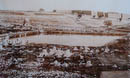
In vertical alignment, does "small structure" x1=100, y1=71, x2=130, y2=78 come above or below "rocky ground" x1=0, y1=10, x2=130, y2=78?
below

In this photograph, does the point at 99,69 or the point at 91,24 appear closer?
the point at 99,69

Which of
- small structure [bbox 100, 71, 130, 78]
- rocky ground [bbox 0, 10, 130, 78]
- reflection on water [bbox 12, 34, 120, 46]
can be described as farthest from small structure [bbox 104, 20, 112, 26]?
small structure [bbox 100, 71, 130, 78]

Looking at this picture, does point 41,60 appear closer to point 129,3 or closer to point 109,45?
point 109,45

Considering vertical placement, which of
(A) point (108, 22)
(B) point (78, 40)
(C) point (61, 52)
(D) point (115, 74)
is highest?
(A) point (108, 22)

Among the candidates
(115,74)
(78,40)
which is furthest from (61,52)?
(115,74)

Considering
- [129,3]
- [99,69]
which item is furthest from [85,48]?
[129,3]

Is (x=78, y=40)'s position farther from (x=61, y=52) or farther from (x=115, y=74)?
(x=115, y=74)

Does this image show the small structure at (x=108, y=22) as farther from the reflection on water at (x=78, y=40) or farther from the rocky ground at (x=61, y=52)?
the reflection on water at (x=78, y=40)

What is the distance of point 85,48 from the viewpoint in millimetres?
1887

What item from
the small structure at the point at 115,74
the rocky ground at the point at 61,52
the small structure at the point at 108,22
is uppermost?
the small structure at the point at 108,22

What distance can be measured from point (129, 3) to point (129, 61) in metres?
0.88

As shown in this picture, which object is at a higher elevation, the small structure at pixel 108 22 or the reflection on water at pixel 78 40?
the small structure at pixel 108 22

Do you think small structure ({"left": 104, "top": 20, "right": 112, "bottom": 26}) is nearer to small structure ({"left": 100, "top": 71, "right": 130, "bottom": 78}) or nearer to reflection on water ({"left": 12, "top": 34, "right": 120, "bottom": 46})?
reflection on water ({"left": 12, "top": 34, "right": 120, "bottom": 46})

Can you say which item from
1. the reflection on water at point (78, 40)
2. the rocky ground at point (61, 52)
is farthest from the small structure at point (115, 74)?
the reflection on water at point (78, 40)
